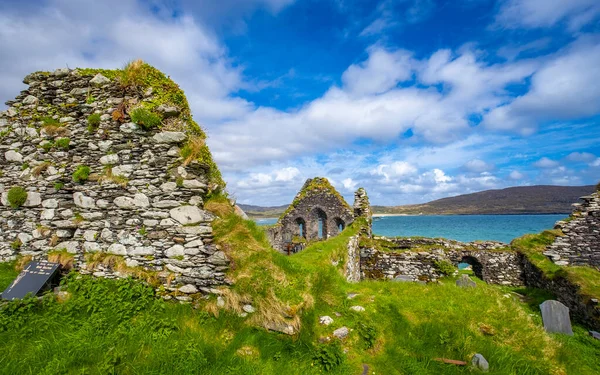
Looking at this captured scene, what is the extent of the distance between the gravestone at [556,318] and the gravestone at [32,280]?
48.8 ft

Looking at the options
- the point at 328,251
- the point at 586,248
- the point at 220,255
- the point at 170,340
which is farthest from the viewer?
the point at 586,248

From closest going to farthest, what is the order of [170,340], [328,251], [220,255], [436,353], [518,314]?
[170,340], [436,353], [220,255], [518,314], [328,251]

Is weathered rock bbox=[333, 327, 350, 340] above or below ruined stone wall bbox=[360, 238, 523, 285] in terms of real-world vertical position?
above

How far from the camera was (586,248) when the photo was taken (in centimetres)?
1492

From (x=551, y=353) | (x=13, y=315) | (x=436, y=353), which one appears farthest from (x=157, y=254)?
(x=551, y=353)

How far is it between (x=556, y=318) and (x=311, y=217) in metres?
17.5

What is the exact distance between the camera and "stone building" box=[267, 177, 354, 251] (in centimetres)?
2394

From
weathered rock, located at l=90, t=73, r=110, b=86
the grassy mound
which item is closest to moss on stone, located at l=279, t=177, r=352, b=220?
the grassy mound

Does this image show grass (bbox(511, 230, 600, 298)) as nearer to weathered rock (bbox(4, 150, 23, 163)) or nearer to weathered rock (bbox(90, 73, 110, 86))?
weathered rock (bbox(90, 73, 110, 86))

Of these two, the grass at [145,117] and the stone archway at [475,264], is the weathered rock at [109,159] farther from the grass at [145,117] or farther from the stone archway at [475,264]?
the stone archway at [475,264]

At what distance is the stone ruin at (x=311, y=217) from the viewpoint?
23.8 meters

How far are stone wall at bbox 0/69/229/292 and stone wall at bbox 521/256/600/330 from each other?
13.3 metres

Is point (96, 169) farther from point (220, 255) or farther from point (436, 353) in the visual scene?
point (436, 353)

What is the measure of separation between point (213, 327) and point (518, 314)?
724 centimetres
